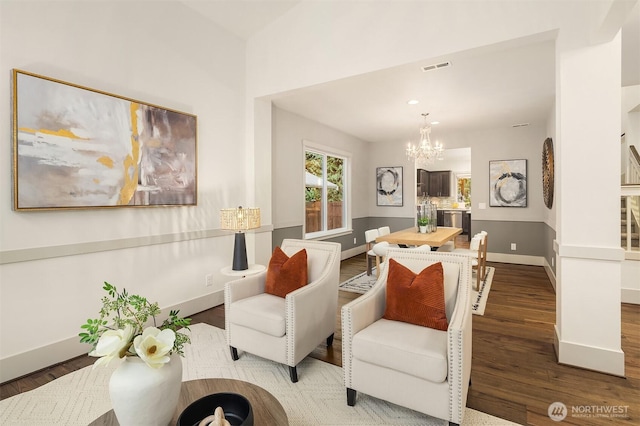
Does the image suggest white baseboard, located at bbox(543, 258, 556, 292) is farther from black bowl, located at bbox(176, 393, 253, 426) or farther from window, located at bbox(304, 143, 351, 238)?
black bowl, located at bbox(176, 393, 253, 426)

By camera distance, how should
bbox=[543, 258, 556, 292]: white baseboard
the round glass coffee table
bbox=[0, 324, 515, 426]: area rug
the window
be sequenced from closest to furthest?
the round glass coffee table, bbox=[0, 324, 515, 426]: area rug, bbox=[543, 258, 556, 292]: white baseboard, the window

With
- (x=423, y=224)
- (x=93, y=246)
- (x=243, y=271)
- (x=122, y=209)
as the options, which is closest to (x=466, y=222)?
(x=423, y=224)

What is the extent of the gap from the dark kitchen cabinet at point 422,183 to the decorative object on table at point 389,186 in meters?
3.00

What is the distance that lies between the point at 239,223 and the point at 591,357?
116 inches

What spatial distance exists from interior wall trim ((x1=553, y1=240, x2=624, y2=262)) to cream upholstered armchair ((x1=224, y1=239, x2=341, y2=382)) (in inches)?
66.0

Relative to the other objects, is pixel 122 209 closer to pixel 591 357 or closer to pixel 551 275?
pixel 591 357

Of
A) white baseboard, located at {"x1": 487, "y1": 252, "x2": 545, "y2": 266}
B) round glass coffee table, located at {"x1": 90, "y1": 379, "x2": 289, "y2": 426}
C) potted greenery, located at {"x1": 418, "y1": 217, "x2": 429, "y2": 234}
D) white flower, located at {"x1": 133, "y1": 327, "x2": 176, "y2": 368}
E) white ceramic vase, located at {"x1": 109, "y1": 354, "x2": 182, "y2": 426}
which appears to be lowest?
white baseboard, located at {"x1": 487, "y1": 252, "x2": 545, "y2": 266}

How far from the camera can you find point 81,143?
2576 millimetres

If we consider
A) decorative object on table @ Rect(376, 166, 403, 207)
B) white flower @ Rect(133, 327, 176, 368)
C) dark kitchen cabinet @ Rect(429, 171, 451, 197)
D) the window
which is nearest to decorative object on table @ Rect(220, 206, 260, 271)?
white flower @ Rect(133, 327, 176, 368)

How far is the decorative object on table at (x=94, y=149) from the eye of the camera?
2316 mm

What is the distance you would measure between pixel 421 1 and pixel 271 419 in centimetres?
322

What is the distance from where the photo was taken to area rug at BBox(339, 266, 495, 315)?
3795 millimetres

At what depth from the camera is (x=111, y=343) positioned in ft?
3.67

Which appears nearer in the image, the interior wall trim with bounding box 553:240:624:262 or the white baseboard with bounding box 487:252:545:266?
the interior wall trim with bounding box 553:240:624:262
